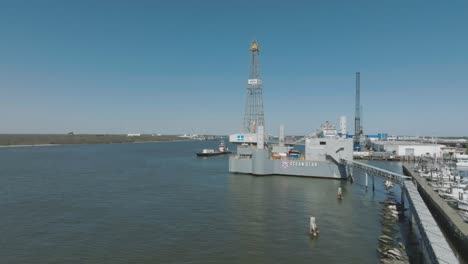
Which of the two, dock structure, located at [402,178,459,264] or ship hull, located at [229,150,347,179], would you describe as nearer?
dock structure, located at [402,178,459,264]

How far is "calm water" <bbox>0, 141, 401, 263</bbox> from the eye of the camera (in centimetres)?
1938

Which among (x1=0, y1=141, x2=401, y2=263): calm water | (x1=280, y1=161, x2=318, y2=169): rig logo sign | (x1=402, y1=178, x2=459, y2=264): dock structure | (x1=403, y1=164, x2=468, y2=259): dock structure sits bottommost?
(x1=0, y1=141, x2=401, y2=263): calm water

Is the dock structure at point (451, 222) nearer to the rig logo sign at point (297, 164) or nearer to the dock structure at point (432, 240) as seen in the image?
the dock structure at point (432, 240)

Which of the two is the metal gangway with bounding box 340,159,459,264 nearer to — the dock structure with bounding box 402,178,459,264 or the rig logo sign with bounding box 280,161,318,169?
the dock structure with bounding box 402,178,459,264

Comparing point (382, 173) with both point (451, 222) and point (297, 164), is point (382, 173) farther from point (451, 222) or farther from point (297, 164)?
point (297, 164)

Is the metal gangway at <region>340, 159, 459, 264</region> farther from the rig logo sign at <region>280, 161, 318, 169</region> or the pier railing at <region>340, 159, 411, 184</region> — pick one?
the rig logo sign at <region>280, 161, 318, 169</region>

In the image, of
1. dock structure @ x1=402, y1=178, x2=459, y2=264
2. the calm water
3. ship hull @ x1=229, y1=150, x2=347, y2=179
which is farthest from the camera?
ship hull @ x1=229, y1=150, x2=347, y2=179

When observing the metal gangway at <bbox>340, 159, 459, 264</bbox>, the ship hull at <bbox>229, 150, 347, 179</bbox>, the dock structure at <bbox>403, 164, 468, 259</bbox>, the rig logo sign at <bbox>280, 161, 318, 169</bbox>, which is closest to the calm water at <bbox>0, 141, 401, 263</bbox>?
the metal gangway at <bbox>340, 159, 459, 264</bbox>

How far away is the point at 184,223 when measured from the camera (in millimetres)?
25609

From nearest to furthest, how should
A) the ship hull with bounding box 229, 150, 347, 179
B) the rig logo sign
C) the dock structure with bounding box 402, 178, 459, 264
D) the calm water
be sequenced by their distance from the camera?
1. the dock structure with bounding box 402, 178, 459, 264
2. the calm water
3. the ship hull with bounding box 229, 150, 347, 179
4. the rig logo sign

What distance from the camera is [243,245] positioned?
69.0 ft

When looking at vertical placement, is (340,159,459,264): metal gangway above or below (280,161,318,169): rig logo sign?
below

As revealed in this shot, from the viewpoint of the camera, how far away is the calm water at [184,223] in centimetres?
1938

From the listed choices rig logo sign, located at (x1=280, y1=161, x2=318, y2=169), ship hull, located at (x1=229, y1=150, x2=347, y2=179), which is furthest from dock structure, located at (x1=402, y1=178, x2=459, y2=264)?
rig logo sign, located at (x1=280, y1=161, x2=318, y2=169)
